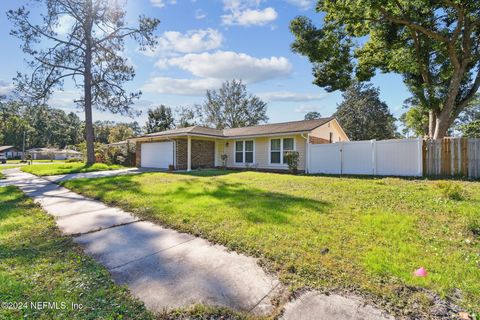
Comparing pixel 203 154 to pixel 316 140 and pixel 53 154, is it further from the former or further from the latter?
pixel 53 154

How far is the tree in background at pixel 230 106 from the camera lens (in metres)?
37.8

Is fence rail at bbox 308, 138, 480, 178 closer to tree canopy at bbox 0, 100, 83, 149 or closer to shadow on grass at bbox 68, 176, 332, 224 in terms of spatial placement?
shadow on grass at bbox 68, 176, 332, 224

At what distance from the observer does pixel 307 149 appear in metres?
13.4

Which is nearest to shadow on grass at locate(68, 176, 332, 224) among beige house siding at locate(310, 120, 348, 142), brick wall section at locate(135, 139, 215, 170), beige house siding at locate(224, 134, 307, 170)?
beige house siding at locate(224, 134, 307, 170)

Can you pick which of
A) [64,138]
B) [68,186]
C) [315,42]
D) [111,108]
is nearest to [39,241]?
[68,186]

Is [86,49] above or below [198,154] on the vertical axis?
above

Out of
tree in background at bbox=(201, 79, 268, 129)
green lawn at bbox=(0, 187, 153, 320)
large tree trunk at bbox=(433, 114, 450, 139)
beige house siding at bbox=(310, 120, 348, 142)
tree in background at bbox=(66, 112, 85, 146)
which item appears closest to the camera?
green lawn at bbox=(0, 187, 153, 320)

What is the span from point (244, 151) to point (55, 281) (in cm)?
1433

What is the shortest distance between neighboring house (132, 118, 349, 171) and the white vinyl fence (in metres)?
1.01

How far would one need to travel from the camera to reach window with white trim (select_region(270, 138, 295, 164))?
14375 mm

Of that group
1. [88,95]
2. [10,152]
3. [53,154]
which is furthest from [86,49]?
[10,152]

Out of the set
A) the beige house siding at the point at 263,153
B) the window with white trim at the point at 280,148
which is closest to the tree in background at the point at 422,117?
the beige house siding at the point at 263,153

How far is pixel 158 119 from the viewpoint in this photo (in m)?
39.5

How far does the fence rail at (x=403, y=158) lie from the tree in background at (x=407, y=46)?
2931 mm
